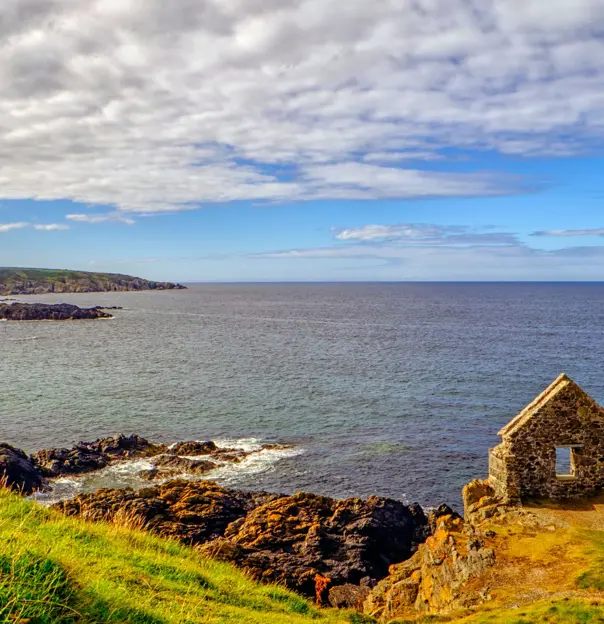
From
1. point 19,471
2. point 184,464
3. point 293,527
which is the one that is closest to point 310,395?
point 184,464

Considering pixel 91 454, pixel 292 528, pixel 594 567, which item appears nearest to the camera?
pixel 594 567

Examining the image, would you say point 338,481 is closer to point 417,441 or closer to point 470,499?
point 417,441

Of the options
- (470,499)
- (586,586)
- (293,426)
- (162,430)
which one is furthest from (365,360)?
(586,586)

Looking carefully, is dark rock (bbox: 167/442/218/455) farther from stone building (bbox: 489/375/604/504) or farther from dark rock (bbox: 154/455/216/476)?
stone building (bbox: 489/375/604/504)

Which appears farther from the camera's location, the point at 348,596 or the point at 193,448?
the point at 193,448

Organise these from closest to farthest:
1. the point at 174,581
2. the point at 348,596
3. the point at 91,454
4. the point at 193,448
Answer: the point at 174,581
the point at 348,596
the point at 91,454
the point at 193,448

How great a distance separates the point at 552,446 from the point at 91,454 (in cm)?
3668

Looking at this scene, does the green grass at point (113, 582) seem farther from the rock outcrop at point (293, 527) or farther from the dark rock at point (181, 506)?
the dark rock at point (181, 506)

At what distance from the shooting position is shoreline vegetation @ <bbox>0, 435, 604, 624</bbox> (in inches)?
308

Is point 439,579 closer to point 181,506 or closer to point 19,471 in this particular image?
point 181,506

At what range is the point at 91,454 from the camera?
147 feet

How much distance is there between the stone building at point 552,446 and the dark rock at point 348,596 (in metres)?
6.83

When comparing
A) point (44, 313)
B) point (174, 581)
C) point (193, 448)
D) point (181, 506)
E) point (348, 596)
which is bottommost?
point (193, 448)

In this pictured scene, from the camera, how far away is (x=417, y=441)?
48.9 m
